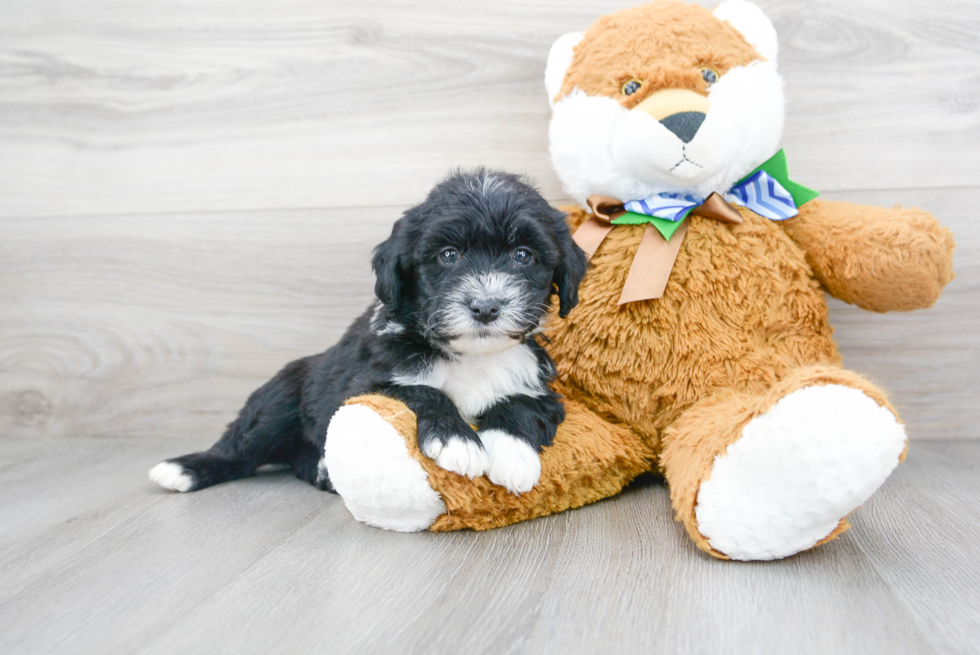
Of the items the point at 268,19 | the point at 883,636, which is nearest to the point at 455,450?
the point at 883,636

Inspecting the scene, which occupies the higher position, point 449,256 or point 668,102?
point 668,102

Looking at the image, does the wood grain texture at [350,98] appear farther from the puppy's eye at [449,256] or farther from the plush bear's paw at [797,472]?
the plush bear's paw at [797,472]

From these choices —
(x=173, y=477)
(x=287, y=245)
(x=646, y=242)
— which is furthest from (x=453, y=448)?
(x=287, y=245)

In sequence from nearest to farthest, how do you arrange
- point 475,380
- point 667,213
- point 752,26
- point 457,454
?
point 457,454, point 475,380, point 667,213, point 752,26

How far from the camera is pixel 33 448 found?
2.47 metres

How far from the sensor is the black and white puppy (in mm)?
1408

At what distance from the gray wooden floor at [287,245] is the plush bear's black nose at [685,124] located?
678mm

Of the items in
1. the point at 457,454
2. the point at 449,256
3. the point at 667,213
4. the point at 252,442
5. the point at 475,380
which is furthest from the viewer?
the point at 252,442

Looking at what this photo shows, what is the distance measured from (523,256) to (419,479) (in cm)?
51

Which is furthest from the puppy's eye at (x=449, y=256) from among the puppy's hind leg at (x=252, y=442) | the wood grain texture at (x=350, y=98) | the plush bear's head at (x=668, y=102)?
the wood grain texture at (x=350, y=98)

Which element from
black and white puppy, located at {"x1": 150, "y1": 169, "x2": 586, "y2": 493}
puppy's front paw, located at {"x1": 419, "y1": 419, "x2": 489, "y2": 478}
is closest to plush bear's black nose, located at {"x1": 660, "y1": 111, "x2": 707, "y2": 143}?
black and white puppy, located at {"x1": 150, "y1": 169, "x2": 586, "y2": 493}

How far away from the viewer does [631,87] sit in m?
1.74

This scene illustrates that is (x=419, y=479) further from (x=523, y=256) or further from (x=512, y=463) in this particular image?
(x=523, y=256)

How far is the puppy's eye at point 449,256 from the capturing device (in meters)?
1.49
